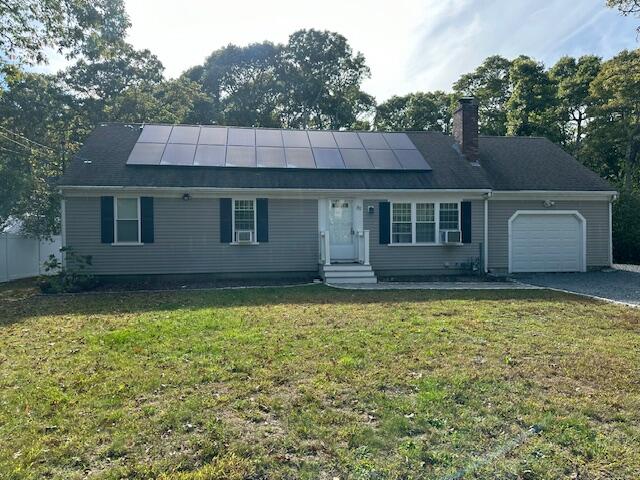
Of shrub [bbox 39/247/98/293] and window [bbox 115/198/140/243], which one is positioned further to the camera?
window [bbox 115/198/140/243]

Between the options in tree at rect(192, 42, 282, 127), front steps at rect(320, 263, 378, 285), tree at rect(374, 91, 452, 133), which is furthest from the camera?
tree at rect(192, 42, 282, 127)

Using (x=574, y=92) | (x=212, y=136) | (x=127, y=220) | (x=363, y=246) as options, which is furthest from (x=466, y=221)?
(x=574, y=92)

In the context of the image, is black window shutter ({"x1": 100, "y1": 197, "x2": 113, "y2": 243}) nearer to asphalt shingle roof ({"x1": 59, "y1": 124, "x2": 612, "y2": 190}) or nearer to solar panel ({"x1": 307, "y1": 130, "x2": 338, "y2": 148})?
asphalt shingle roof ({"x1": 59, "y1": 124, "x2": 612, "y2": 190})

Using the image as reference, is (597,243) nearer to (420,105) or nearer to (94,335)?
(94,335)

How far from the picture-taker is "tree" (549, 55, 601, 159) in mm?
25547

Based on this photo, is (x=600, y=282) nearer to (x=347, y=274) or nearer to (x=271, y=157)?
(x=347, y=274)

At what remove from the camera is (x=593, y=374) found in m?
4.88

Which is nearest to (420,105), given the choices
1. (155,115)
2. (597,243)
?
(155,115)

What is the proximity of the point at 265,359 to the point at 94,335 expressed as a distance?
298 centimetres

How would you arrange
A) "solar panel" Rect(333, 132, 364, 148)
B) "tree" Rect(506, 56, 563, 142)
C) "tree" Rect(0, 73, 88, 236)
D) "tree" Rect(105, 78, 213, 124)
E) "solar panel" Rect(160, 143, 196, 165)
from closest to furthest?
"solar panel" Rect(160, 143, 196, 165)
"solar panel" Rect(333, 132, 364, 148)
"tree" Rect(0, 73, 88, 236)
"tree" Rect(105, 78, 213, 124)
"tree" Rect(506, 56, 563, 142)

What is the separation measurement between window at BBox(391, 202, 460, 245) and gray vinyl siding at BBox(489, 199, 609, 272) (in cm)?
143

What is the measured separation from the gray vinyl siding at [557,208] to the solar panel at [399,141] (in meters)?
3.52

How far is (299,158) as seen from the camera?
1472 centimetres

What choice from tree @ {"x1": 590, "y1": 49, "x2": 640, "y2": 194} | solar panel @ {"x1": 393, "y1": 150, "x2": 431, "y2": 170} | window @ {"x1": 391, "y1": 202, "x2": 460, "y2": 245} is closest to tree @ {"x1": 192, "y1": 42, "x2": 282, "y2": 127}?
solar panel @ {"x1": 393, "y1": 150, "x2": 431, "y2": 170}
